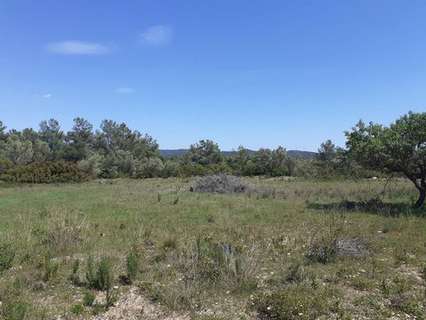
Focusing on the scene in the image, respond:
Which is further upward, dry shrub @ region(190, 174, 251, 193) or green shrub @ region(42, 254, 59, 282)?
dry shrub @ region(190, 174, 251, 193)

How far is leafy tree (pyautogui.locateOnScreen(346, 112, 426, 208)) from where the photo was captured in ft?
50.7

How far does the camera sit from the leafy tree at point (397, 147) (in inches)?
609

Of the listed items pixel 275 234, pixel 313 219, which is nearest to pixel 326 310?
pixel 275 234

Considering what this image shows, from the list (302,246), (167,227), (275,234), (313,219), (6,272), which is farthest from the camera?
(313,219)

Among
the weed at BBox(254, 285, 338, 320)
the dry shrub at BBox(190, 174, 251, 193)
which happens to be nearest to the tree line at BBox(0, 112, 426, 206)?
the dry shrub at BBox(190, 174, 251, 193)

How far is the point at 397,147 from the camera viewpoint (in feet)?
50.7

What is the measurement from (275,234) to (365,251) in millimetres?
2798

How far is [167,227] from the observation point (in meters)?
12.3

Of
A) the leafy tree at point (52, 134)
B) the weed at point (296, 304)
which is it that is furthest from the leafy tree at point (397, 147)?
the leafy tree at point (52, 134)

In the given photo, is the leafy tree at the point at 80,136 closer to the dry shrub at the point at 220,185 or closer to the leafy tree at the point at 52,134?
the leafy tree at the point at 52,134

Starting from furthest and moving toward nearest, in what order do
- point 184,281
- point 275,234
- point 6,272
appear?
point 275,234, point 6,272, point 184,281

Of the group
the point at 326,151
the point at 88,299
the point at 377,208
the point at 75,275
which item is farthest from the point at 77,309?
the point at 326,151

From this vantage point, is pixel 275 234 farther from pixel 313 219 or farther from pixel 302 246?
pixel 313 219

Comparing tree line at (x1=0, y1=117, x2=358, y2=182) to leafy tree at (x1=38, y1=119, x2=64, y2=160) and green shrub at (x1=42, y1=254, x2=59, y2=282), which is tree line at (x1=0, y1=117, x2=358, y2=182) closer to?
leafy tree at (x1=38, y1=119, x2=64, y2=160)
